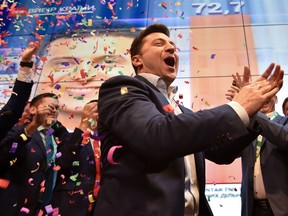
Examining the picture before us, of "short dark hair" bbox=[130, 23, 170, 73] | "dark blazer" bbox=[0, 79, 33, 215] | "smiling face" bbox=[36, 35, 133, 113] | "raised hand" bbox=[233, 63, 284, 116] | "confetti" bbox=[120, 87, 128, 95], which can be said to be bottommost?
"raised hand" bbox=[233, 63, 284, 116]

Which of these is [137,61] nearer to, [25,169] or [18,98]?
[18,98]

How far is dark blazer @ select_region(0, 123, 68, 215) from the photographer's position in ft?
6.39

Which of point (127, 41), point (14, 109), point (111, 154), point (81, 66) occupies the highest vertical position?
point (127, 41)

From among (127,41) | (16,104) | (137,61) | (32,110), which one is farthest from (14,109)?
(127,41)

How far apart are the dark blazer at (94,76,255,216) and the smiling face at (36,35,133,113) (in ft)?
7.30

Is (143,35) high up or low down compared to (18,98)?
up

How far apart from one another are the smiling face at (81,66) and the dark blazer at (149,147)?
7.30 feet

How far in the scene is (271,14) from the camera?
3.82 meters

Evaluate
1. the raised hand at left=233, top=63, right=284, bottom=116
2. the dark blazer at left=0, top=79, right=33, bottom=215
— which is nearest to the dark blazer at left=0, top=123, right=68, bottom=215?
the dark blazer at left=0, top=79, right=33, bottom=215

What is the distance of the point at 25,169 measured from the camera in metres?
2.02

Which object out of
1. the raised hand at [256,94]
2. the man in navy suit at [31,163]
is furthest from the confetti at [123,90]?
the man in navy suit at [31,163]

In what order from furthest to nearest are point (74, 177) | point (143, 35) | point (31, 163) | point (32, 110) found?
point (32, 110) → point (74, 177) → point (31, 163) → point (143, 35)

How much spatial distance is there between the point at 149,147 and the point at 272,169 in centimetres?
128

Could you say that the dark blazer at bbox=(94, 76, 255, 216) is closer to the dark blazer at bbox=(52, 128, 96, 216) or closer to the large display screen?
the dark blazer at bbox=(52, 128, 96, 216)
